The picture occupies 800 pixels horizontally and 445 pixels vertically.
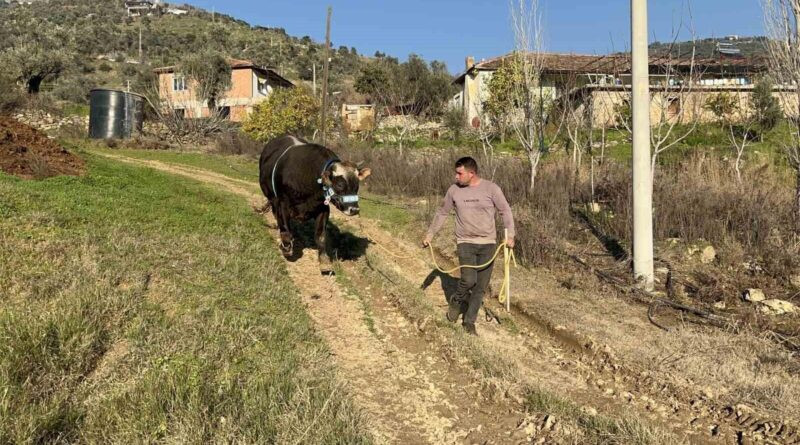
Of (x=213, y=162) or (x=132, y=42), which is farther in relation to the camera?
(x=132, y=42)

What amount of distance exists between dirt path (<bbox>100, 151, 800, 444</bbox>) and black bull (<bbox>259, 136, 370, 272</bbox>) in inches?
47.5

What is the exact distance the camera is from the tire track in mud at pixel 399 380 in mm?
3934

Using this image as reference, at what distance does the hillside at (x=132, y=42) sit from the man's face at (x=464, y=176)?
4425cm

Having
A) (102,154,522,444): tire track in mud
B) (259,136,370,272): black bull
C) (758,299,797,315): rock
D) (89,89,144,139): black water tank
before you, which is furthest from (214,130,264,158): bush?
(758,299,797,315): rock

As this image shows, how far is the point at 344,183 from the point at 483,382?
11.6ft

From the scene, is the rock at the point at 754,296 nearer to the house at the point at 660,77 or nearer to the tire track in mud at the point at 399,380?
the house at the point at 660,77

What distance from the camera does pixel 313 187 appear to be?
312 inches

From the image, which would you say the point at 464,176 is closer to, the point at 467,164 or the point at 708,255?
the point at 467,164

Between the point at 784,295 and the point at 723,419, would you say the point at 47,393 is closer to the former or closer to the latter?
the point at 723,419

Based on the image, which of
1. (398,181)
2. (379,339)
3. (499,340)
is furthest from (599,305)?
(398,181)

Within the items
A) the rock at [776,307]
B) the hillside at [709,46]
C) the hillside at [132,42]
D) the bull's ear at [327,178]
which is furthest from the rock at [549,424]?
the hillside at [132,42]

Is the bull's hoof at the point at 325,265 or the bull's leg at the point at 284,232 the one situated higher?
the bull's leg at the point at 284,232

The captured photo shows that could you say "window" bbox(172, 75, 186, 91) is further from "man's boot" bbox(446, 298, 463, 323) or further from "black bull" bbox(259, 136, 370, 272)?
"man's boot" bbox(446, 298, 463, 323)

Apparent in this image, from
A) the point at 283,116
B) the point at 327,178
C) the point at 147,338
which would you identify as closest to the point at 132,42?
the point at 283,116
